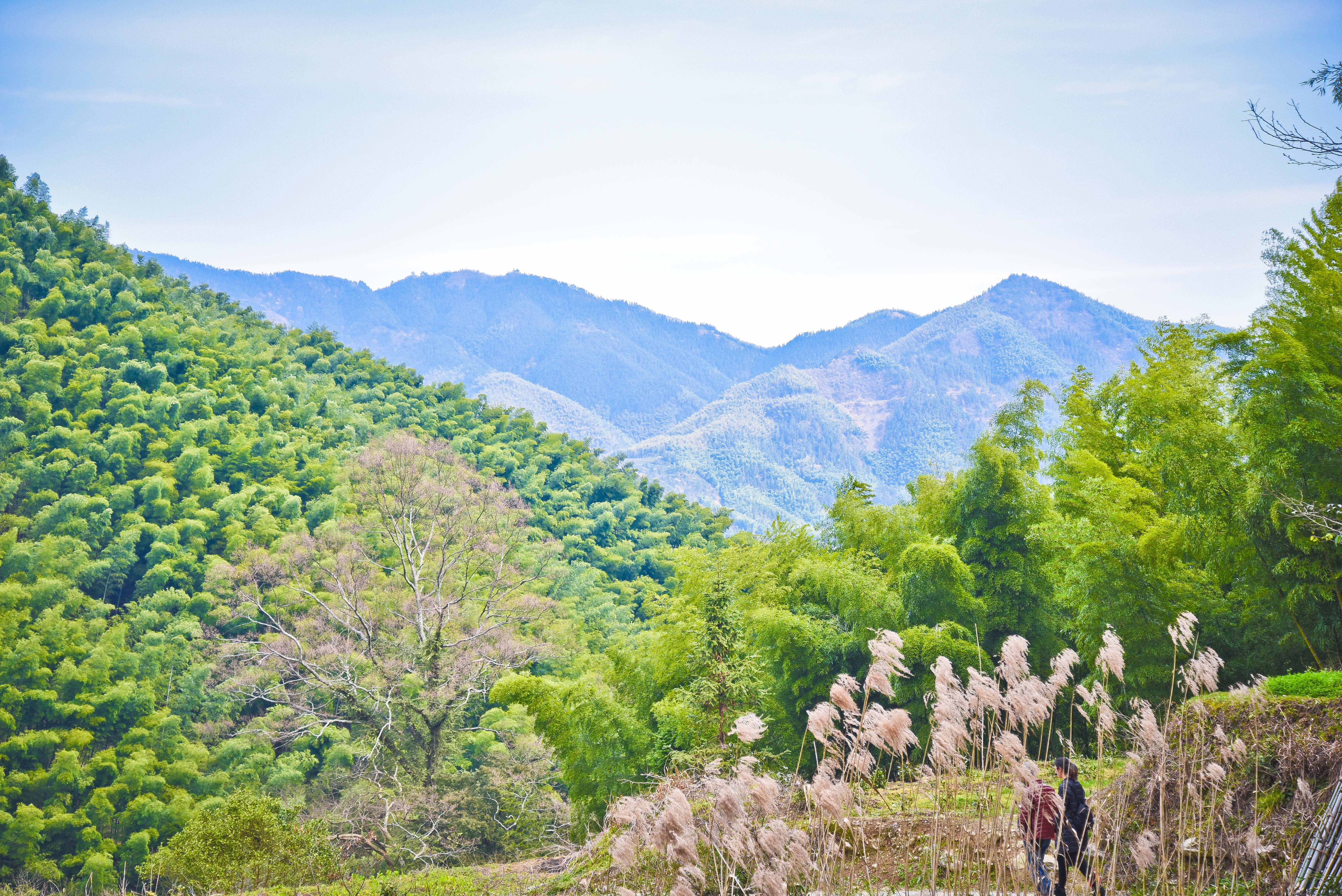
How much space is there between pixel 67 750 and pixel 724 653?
1942 centimetres

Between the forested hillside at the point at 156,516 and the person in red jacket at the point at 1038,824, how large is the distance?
14852 millimetres

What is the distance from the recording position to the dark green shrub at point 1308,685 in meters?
5.31

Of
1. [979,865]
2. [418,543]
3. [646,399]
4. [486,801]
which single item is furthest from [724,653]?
[646,399]

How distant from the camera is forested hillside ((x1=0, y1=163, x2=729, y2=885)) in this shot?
836 inches

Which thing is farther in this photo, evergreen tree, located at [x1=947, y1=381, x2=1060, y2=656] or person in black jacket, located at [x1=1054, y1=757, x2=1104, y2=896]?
evergreen tree, located at [x1=947, y1=381, x2=1060, y2=656]

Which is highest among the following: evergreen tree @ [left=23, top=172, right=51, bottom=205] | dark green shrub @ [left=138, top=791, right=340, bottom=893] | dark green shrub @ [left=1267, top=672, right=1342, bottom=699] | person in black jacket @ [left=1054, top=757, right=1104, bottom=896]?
evergreen tree @ [left=23, top=172, right=51, bottom=205]

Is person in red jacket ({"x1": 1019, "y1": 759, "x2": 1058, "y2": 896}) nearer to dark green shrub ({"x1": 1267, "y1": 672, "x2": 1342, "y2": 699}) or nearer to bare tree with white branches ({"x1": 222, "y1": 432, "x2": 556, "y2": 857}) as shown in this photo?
dark green shrub ({"x1": 1267, "y1": 672, "x2": 1342, "y2": 699})

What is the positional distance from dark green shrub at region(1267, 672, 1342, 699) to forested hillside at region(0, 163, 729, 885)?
13.9 meters

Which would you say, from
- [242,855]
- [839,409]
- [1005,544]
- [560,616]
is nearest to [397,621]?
[560,616]

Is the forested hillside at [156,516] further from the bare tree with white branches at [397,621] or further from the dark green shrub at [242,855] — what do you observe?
the dark green shrub at [242,855]

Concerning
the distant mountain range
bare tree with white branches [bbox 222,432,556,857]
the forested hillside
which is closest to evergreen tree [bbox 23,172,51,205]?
the forested hillside

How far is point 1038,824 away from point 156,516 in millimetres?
30214

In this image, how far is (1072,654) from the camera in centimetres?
352

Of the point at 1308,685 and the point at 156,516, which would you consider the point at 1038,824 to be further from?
the point at 156,516
